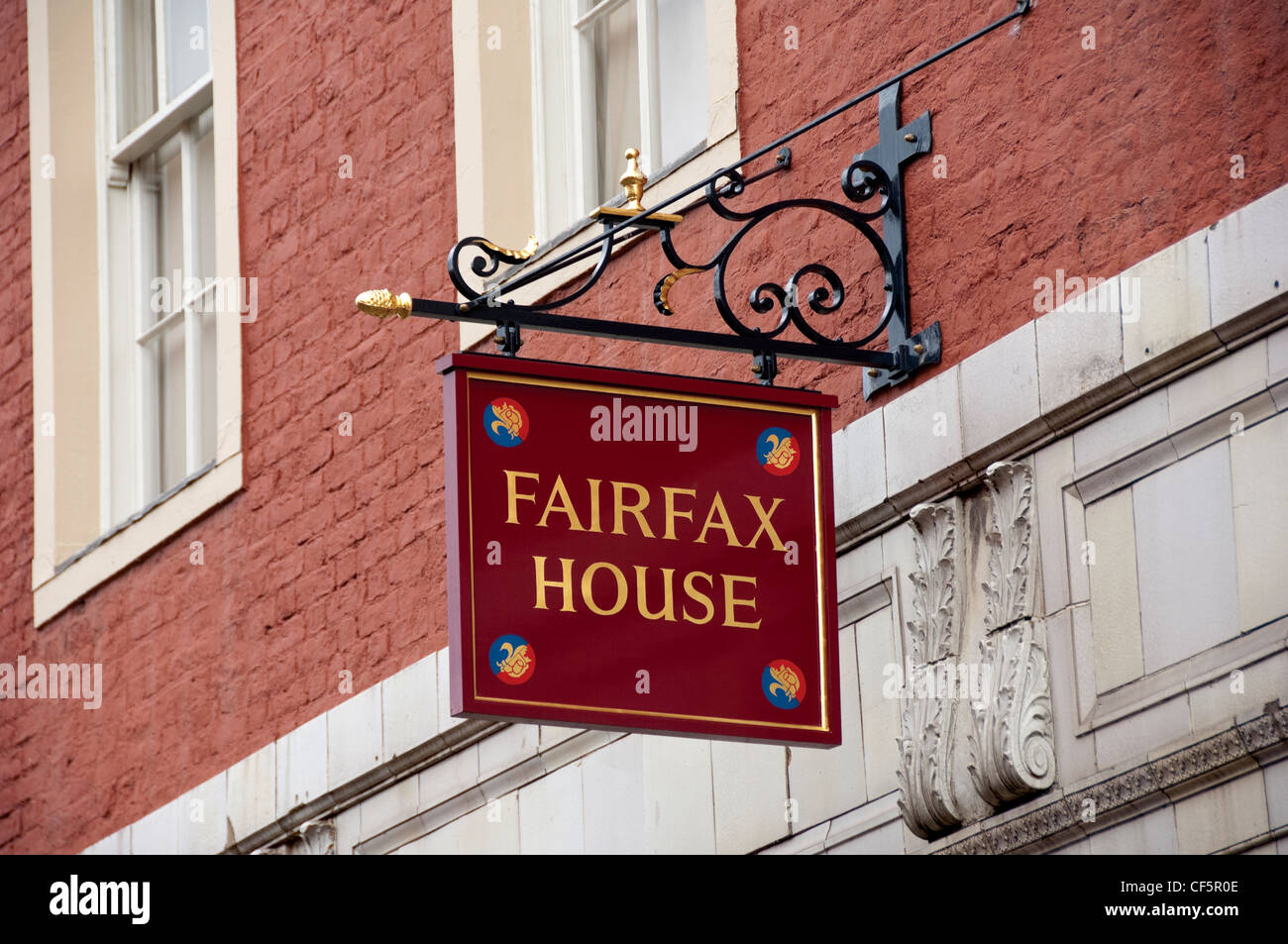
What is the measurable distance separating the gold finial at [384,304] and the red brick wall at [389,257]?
1.53m

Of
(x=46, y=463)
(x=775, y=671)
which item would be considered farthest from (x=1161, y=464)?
(x=46, y=463)

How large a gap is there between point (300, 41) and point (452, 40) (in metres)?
1.12

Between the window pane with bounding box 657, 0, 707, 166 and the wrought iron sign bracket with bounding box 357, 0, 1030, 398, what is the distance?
85 centimetres

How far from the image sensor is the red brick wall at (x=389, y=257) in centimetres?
707

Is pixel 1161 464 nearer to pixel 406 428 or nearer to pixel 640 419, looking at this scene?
pixel 640 419

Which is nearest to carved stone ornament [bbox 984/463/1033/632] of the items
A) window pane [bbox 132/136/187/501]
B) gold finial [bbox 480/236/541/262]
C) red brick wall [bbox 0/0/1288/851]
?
red brick wall [bbox 0/0/1288/851]

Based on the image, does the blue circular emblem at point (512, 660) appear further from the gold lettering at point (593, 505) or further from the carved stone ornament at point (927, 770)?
the carved stone ornament at point (927, 770)

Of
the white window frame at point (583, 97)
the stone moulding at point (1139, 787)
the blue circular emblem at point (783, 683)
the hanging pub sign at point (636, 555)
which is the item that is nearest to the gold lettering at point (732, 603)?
the hanging pub sign at point (636, 555)

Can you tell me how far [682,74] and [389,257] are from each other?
1484mm

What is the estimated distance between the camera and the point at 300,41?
10.8 meters

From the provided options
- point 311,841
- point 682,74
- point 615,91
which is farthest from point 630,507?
point 311,841

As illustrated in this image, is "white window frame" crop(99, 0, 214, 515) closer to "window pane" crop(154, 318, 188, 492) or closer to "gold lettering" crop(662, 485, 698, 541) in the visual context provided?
"window pane" crop(154, 318, 188, 492)

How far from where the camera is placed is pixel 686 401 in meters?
7.03

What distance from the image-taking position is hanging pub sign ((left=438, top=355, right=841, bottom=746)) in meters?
6.73
